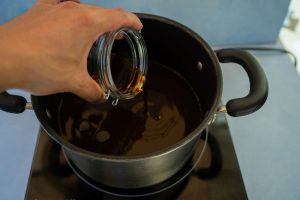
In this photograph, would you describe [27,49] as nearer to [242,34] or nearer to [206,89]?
[206,89]

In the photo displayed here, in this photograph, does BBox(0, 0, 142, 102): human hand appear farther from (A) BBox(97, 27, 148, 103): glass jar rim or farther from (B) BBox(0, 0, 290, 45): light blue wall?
(B) BBox(0, 0, 290, 45): light blue wall

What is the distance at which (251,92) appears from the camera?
1.56 feet

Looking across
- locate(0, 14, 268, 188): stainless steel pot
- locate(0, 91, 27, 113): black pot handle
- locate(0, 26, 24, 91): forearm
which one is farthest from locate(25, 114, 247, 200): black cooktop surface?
locate(0, 26, 24, 91): forearm

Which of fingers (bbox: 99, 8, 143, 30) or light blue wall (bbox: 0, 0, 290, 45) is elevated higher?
fingers (bbox: 99, 8, 143, 30)

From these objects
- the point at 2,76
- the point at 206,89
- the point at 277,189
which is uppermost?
the point at 2,76

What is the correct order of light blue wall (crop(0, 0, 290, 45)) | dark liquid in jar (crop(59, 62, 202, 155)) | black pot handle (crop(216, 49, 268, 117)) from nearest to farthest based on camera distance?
black pot handle (crop(216, 49, 268, 117)) → dark liquid in jar (crop(59, 62, 202, 155)) → light blue wall (crop(0, 0, 290, 45))

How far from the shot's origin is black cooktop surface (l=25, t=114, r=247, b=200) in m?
0.53

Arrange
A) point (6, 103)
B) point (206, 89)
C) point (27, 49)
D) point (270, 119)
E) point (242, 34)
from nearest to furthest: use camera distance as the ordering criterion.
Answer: point (27, 49) < point (6, 103) < point (206, 89) < point (270, 119) < point (242, 34)

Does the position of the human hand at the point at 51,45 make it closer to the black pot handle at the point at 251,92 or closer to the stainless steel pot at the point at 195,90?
the stainless steel pot at the point at 195,90

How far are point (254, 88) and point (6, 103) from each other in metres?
0.37

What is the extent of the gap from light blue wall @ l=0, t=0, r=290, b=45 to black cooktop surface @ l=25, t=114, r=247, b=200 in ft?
1.07

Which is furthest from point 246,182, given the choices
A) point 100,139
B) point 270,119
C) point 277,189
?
point 100,139

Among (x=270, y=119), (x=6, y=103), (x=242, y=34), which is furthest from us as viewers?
(x=242, y=34)

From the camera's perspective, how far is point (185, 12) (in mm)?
730
